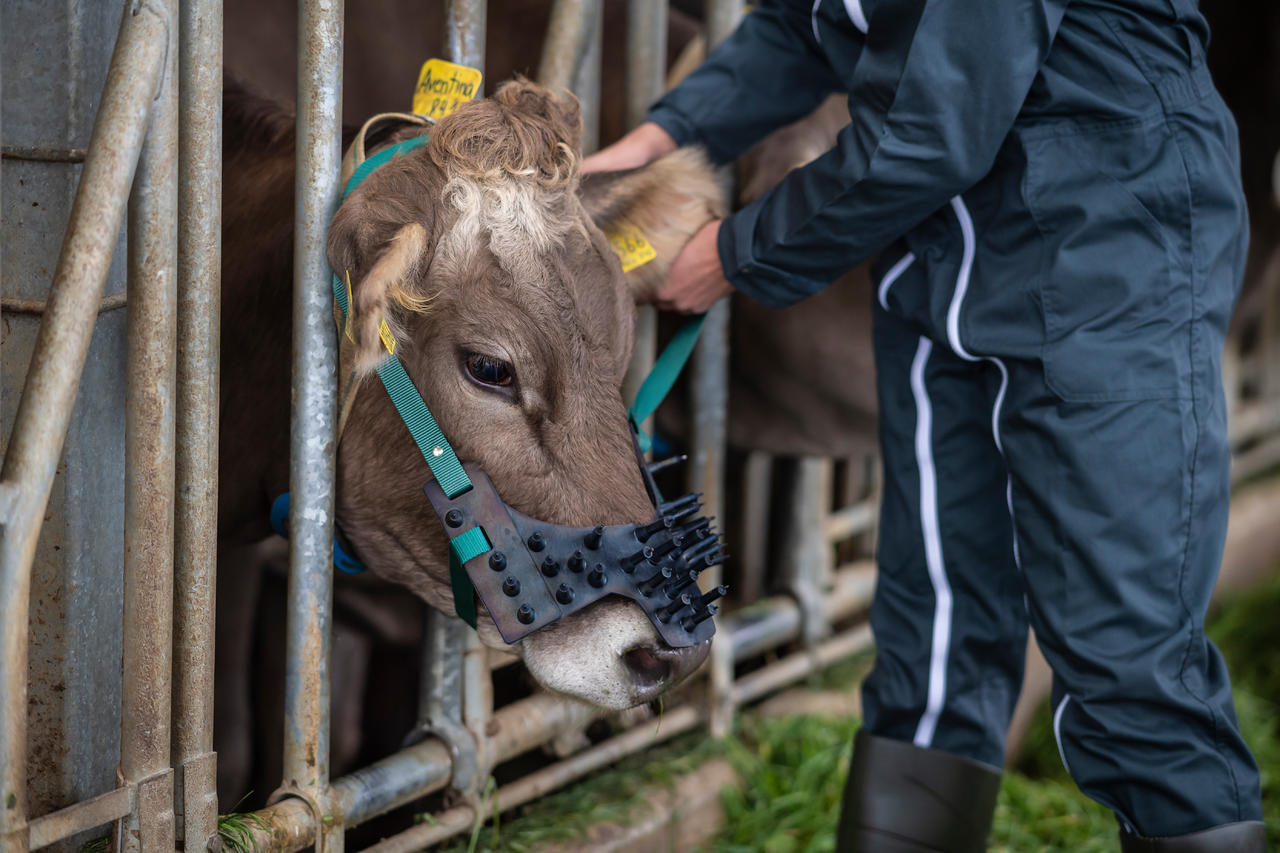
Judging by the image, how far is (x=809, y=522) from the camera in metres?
3.75

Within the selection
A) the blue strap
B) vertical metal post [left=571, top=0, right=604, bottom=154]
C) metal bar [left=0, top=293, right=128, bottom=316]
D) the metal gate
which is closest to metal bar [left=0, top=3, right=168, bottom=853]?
the metal gate

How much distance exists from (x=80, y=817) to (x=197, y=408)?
57cm

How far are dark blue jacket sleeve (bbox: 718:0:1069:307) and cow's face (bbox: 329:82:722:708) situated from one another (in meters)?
0.39

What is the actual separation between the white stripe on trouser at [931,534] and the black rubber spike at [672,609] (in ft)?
1.99

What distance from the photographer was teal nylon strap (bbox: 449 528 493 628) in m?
1.92

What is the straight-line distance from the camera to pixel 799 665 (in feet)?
11.9

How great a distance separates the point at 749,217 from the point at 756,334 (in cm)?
131

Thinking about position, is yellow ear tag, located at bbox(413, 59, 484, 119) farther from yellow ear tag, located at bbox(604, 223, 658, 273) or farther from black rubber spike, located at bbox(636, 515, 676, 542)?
black rubber spike, located at bbox(636, 515, 676, 542)

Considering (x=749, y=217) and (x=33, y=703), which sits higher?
(x=749, y=217)

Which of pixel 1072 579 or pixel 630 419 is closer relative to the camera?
pixel 1072 579

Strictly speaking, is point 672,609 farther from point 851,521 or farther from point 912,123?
point 851,521

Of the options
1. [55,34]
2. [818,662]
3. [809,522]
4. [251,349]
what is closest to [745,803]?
[818,662]

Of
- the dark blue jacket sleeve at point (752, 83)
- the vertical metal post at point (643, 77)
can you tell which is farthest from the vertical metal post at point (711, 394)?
the dark blue jacket sleeve at point (752, 83)

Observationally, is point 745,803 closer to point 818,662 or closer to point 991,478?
point 818,662
